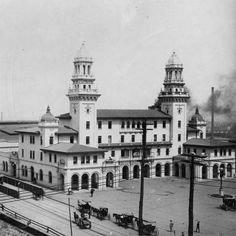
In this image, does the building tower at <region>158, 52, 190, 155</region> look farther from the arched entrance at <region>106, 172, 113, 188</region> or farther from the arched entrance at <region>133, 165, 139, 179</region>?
the arched entrance at <region>106, 172, 113, 188</region>

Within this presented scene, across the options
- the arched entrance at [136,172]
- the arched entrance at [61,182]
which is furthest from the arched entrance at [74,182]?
the arched entrance at [136,172]

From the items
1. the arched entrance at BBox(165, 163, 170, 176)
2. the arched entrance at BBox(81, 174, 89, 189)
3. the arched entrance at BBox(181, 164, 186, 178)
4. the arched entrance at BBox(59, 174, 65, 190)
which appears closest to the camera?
the arched entrance at BBox(59, 174, 65, 190)

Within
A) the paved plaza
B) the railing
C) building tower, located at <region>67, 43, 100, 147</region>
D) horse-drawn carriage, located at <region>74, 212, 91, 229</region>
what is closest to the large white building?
building tower, located at <region>67, 43, 100, 147</region>

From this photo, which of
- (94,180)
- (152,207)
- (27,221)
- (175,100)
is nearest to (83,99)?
(94,180)

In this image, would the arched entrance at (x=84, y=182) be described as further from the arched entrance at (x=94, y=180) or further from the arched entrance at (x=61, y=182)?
the arched entrance at (x=61, y=182)

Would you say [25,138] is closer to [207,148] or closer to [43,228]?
[207,148]

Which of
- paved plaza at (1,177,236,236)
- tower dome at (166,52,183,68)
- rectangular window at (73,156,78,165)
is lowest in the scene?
paved plaza at (1,177,236,236)

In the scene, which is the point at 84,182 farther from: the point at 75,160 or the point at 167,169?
the point at 167,169
